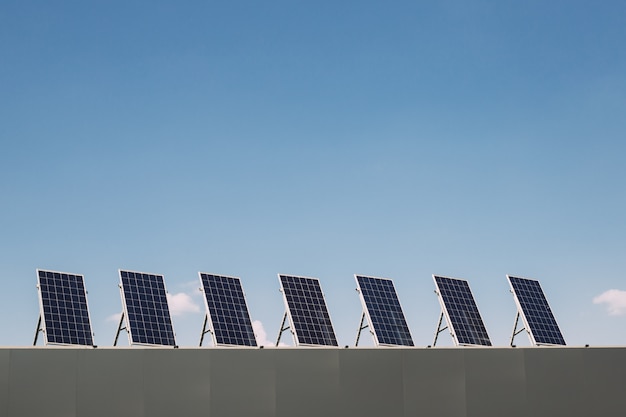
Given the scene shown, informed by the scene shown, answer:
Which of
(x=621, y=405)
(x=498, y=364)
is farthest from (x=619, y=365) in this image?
(x=498, y=364)

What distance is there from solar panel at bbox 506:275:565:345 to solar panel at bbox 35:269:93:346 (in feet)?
52.4

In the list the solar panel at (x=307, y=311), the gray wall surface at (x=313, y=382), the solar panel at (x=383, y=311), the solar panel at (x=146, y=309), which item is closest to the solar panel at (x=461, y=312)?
the gray wall surface at (x=313, y=382)

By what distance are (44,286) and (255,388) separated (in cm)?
729

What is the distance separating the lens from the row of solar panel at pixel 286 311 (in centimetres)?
2564

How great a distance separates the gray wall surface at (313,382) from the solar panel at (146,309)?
505mm

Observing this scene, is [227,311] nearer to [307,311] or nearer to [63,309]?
[307,311]

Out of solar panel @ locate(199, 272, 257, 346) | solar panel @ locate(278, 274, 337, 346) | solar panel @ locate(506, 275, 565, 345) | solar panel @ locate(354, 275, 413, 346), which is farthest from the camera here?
solar panel @ locate(506, 275, 565, 345)

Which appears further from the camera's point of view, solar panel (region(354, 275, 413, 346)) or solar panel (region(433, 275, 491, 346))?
solar panel (region(433, 275, 491, 346))

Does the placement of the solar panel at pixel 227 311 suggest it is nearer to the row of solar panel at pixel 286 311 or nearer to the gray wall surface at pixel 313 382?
the row of solar panel at pixel 286 311

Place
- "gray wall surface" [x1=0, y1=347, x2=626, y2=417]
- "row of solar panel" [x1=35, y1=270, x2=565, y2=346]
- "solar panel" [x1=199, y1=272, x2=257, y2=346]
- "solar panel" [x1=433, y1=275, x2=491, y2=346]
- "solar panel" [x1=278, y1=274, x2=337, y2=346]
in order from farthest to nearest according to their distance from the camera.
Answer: "solar panel" [x1=433, y1=275, x2=491, y2=346]
"solar panel" [x1=278, y1=274, x2=337, y2=346]
"solar panel" [x1=199, y1=272, x2=257, y2=346]
"row of solar panel" [x1=35, y1=270, x2=565, y2=346]
"gray wall surface" [x1=0, y1=347, x2=626, y2=417]

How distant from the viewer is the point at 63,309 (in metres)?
25.7

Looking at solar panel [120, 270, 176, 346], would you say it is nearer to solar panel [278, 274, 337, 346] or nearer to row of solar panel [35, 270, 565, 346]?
row of solar panel [35, 270, 565, 346]

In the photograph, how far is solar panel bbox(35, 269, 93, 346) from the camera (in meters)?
24.9

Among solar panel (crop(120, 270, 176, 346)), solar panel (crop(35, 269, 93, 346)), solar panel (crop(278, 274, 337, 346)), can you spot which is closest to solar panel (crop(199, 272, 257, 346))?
solar panel (crop(120, 270, 176, 346))
